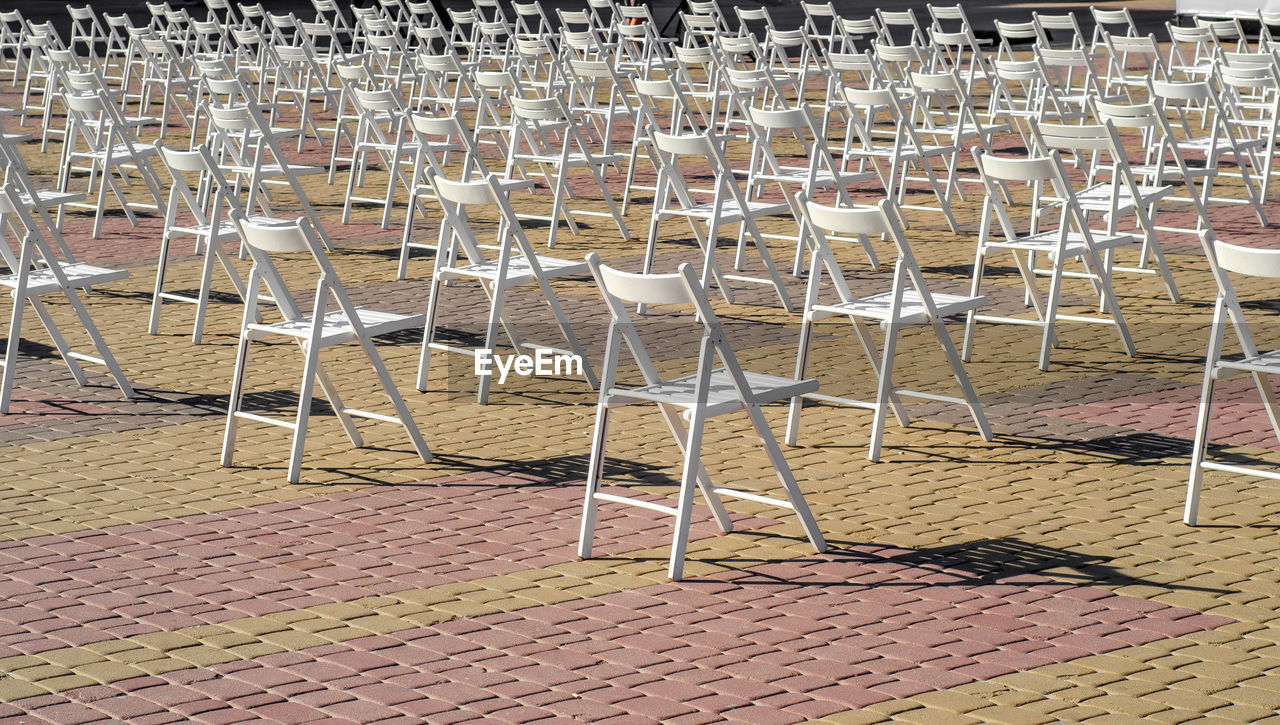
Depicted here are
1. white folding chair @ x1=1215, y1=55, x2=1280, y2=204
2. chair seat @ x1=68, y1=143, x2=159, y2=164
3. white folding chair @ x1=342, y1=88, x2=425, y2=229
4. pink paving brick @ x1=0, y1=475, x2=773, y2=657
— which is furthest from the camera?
white folding chair @ x1=1215, y1=55, x2=1280, y2=204

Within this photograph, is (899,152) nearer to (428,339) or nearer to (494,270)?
(494,270)

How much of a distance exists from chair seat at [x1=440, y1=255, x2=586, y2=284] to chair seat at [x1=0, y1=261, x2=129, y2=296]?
172 cm

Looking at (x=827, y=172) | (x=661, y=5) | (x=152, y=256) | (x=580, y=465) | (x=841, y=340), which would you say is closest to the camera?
(x=580, y=465)

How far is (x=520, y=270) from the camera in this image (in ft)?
28.8

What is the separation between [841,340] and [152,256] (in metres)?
5.60

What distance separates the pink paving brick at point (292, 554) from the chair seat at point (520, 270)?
158cm

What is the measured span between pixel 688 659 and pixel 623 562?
983 millimetres

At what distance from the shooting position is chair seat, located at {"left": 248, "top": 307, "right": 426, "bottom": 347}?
Answer: 7.47 meters

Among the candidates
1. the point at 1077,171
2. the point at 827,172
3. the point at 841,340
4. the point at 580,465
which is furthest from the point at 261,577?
the point at 1077,171

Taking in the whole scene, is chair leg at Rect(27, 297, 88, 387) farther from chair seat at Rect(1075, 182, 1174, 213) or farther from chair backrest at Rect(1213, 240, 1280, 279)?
chair backrest at Rect(1213, 240, 1280, 279)

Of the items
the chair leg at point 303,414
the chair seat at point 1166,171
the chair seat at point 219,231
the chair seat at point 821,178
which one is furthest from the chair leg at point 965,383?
the chair seat at point 219,231

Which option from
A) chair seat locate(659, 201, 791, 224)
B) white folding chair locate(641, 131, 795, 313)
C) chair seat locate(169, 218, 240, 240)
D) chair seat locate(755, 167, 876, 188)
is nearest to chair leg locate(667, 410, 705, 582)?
white folding chair locate(641, 131, 795, 313)

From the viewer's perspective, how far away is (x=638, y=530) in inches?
266

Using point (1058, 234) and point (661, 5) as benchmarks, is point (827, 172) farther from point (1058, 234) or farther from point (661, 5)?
point (661, 5)
